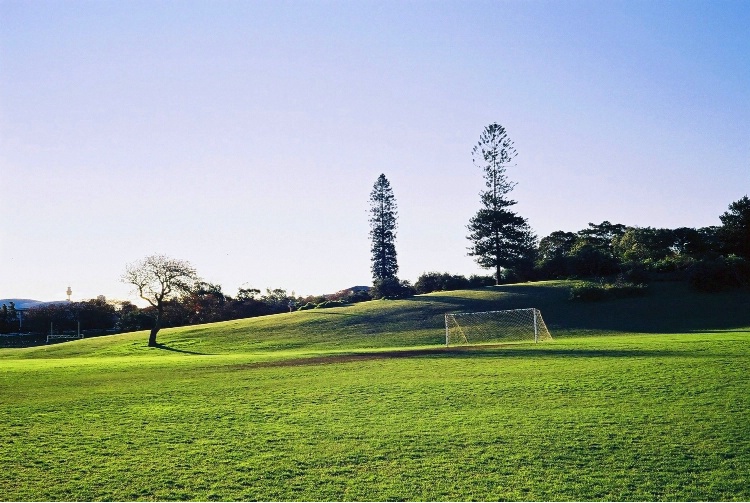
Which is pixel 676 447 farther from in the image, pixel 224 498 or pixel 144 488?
pixel 144 488

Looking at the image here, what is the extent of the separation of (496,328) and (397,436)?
34.8m

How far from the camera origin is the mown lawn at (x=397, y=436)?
9.45 m

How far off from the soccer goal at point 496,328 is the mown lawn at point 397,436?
1968 cm

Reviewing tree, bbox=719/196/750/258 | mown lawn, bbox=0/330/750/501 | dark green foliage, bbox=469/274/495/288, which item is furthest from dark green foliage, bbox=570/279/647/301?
mown lawn, bbox=0/330/750/501

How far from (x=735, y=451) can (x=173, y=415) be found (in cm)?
1148

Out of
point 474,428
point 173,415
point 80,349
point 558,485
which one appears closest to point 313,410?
point 173,415

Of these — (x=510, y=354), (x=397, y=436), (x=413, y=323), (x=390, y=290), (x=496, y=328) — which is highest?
(x=390, y=290)

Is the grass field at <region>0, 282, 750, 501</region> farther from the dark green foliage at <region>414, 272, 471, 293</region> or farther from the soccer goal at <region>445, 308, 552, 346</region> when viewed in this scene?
the dark green foliage at <region>414, 272, 471, 293</region>

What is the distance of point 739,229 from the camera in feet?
206

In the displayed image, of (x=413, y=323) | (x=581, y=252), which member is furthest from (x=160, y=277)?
(x=581, y=252)

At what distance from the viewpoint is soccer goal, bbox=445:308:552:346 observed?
138ft

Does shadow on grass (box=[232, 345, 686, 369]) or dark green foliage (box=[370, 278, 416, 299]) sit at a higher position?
dark green foliage (box=[370, 278, 416, 299])

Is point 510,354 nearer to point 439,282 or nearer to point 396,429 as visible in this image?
point 396,429

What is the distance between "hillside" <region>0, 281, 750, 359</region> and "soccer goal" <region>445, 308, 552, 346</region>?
136cm
